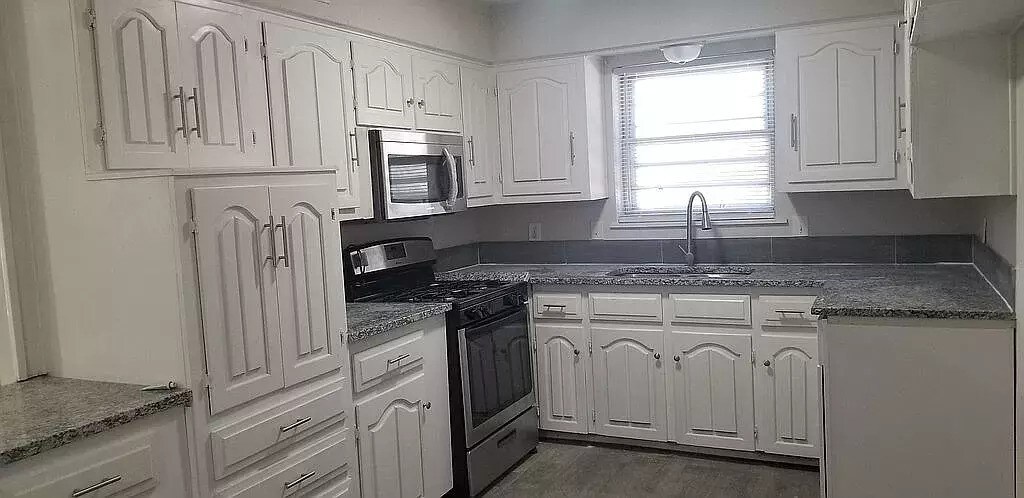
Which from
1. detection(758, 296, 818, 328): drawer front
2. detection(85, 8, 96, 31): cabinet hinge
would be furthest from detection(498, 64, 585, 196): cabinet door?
detection(85, 8, 96, 31): cabinet hinge

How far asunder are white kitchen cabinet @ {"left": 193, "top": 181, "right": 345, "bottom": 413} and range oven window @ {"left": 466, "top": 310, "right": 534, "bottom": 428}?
0.97 meters

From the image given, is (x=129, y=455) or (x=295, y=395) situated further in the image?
(x=295, y=395)

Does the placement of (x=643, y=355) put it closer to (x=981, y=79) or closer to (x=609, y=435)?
(x=609, y=435)

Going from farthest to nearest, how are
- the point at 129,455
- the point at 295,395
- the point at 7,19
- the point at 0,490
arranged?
the point at 295,395 → the point at 7,19 → the point at 129,455 → the point at 0,490

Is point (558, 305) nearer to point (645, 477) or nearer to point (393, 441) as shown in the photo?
point (645, 477)

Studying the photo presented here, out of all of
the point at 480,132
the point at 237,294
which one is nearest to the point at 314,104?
the point at 237,294

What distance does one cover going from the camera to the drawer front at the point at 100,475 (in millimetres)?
1918

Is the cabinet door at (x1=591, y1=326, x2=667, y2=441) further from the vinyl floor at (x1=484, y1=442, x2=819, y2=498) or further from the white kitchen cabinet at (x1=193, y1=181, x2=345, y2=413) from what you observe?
the white kitchen cabinet at (x1=193, y1=181, x2=345, y2=413)

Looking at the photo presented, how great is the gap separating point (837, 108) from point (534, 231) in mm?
1861

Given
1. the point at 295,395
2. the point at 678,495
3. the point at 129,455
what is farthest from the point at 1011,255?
the point at 129,455

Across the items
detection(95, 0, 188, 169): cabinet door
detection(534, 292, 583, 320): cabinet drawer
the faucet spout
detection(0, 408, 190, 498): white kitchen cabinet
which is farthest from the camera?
the faucet spout

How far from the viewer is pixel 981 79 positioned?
2.75 m

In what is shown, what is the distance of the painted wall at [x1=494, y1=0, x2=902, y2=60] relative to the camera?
13.1ft

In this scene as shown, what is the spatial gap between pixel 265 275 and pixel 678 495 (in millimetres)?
2143
